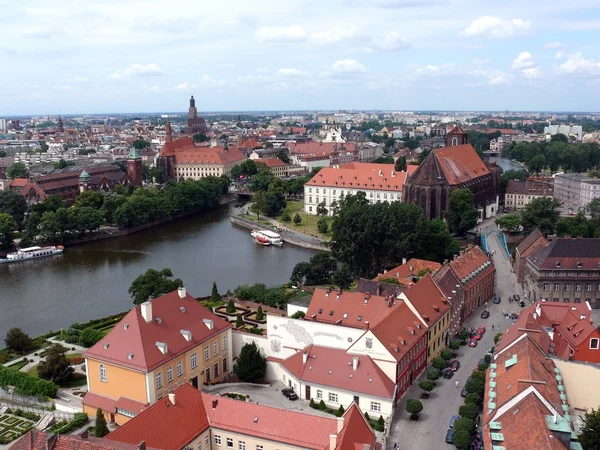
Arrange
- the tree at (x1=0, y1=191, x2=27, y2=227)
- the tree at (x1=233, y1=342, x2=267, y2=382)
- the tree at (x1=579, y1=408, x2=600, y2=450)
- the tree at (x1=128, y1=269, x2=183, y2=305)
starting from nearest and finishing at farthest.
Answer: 1. the tree at (x1=579, y1=408, x2=600, y2=450)
2. the tree at (x1=233, y1=342, x2=267, y2=382)
3. the tree at (x1=128, y1=269, x2=183, y2=305)
4. the tree at (x1=0, y1=191, x2=27, y2=227)

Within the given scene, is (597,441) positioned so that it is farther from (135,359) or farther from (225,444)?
(135,359)

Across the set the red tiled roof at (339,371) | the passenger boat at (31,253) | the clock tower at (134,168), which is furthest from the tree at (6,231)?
the red tiled roof at (339,371)

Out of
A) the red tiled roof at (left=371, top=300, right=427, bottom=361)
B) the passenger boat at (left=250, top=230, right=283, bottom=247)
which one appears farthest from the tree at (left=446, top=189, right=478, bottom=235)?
the red tiled roof at (left=371, top=300, right=427, bottom=361)

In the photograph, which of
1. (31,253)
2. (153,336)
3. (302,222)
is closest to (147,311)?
(153,336)

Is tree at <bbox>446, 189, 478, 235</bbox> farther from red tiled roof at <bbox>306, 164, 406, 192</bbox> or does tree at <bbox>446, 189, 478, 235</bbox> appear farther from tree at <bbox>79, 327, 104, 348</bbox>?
tree at <bbox>79, 327, 104, 348</bbox>

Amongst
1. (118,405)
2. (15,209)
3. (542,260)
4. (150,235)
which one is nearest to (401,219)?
(542,260)

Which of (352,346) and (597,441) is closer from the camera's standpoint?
(597,441)
